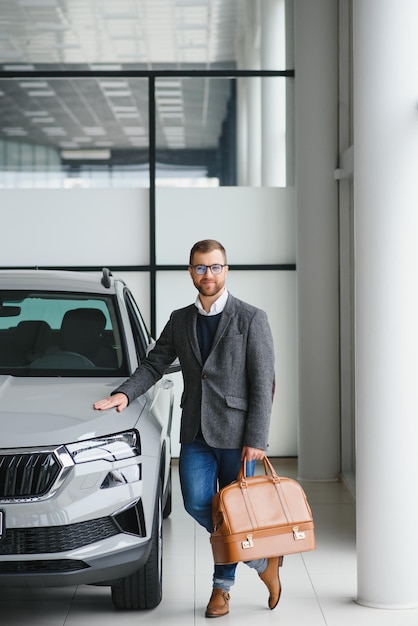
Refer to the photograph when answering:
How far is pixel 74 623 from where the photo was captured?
4789 mm

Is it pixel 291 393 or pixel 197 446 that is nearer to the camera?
pixel 197 446

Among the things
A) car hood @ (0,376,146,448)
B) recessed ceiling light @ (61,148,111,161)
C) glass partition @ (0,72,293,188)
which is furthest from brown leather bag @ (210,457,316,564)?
recessed ceiling light @ (61,148,111,161)

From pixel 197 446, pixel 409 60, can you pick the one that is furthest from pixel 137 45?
pixel 197 446

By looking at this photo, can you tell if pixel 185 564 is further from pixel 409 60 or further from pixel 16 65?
pixel 16 65

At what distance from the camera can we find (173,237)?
900 cm

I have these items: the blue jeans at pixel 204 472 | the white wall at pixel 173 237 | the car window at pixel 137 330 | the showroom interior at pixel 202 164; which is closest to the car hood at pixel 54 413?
the blue jeans at pixel 204 472

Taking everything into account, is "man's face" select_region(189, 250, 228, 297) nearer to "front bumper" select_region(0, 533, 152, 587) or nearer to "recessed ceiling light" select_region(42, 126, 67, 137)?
"front bumper" select_region(0, 533, 152, 587)

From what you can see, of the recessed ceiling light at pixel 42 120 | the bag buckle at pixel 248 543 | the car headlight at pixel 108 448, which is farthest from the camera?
the recessed ceiling light at pixel 42 120

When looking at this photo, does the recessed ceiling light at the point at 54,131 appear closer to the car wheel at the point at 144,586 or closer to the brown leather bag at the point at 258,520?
the car wheel at the point at 144,586

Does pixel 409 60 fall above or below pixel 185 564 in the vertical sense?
above

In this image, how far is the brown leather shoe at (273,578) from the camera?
4816 millimetres

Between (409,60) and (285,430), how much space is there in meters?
4.65

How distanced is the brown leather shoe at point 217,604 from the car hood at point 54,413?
3.05 feet

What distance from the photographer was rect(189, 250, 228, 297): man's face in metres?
4.65
